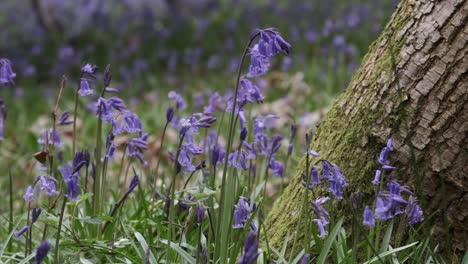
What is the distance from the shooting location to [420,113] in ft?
7.00

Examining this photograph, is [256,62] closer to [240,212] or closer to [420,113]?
[240,212]

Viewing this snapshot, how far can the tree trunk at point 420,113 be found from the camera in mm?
2092

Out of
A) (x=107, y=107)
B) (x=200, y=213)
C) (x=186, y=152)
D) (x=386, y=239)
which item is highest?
(x=107, y=107)

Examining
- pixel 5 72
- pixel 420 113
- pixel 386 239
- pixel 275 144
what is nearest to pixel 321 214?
pixel 386 239

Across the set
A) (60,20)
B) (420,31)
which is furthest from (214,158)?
(60,20)

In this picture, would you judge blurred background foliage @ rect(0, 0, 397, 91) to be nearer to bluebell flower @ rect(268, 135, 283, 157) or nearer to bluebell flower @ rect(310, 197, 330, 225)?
bluebell flower @ rect(268, 135, 283, 157)

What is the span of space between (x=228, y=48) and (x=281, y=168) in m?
5.89

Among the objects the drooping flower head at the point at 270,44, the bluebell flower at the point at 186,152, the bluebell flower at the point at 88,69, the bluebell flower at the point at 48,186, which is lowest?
the bluebell flower at the point at 48,186

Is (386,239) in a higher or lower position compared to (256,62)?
lower

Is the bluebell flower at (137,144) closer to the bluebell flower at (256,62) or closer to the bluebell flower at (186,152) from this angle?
the bluebell flower at (186,152)

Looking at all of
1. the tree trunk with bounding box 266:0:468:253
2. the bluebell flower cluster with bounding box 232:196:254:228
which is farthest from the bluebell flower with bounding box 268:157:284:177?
the bluebell flower cluster with bounding box 232:196:254:228

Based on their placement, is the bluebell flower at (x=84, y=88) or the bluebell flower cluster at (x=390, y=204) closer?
the bluebell flower cluster at (x=390, y=204)

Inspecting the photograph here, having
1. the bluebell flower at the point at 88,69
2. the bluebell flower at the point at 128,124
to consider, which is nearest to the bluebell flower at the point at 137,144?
the bluebell flower at the point at 128,124

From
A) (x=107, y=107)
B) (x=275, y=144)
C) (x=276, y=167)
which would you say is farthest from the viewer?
(x=276, y=167)
